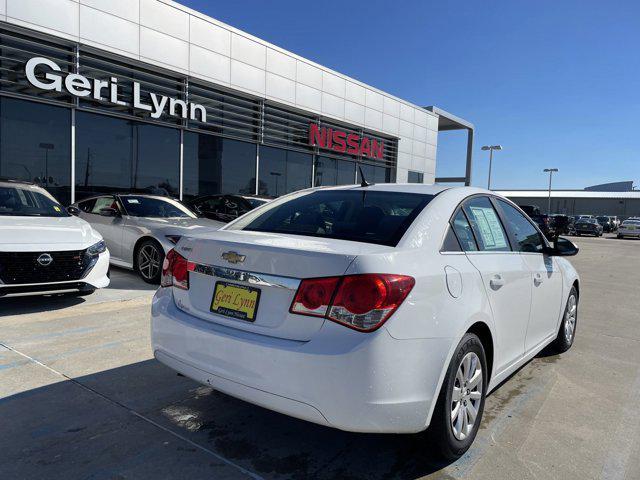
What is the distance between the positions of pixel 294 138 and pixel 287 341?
16583 mm

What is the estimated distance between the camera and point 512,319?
10.6ft

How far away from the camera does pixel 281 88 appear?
56.1 ft

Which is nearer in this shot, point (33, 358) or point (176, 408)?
point (176, 408)

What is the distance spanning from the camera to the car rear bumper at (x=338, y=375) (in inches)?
83.9

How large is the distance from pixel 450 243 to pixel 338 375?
3.61 ft

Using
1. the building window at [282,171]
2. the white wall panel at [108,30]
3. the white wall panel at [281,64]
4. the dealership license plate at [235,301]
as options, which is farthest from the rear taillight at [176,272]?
the white wall panel at [281,64]

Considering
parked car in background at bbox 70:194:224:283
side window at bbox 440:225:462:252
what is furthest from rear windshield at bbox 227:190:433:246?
parked car in background at bbox 70:194:224:283

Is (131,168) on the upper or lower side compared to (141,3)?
lower

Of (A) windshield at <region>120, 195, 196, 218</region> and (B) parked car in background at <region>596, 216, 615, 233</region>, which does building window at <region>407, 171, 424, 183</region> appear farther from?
(B) parked car in background at <region>596, 216, 615, 233</region>

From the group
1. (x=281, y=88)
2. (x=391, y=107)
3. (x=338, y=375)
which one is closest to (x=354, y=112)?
(x=391, y=107)

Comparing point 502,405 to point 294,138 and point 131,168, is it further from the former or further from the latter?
point 294,138

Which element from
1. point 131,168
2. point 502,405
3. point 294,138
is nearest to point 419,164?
point 294,138

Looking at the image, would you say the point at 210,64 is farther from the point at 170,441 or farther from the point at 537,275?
the point at 170,441

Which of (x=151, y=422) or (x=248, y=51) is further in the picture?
(x=248, y=51)
